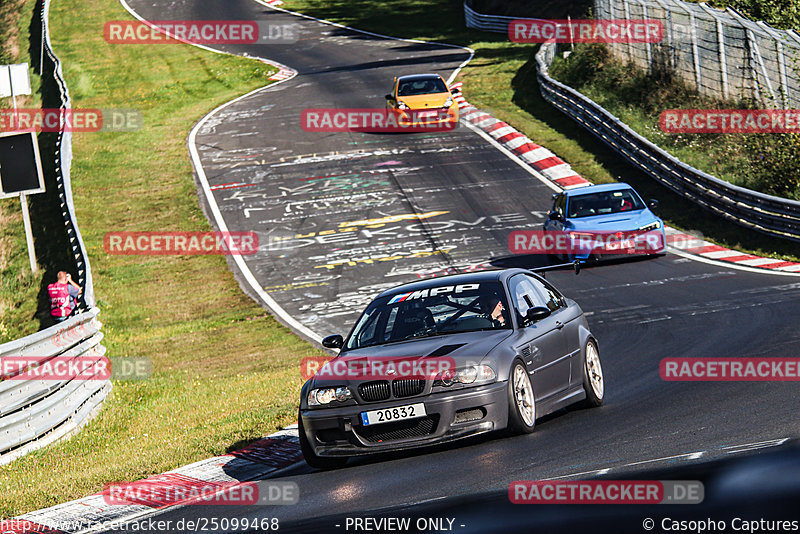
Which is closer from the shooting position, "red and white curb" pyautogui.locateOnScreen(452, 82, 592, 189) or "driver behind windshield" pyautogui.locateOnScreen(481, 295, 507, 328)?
"driver behind windshield" pyautogui.locateOnScreen(481, 295, 507, 328)

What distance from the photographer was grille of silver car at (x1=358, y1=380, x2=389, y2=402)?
870cm

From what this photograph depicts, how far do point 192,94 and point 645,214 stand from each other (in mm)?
27753

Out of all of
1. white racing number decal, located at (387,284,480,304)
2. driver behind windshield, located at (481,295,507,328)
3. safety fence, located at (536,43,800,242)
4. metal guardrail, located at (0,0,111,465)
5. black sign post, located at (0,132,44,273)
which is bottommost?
safety fence, located at (536,43,800,242)

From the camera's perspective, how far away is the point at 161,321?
70.4ft

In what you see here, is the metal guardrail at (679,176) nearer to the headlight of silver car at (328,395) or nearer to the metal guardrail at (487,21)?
the metal guardrail at (487,21)

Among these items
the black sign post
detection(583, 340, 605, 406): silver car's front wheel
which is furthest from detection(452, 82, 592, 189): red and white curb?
detection(583, 340, 605, 406): silver car's front wheel

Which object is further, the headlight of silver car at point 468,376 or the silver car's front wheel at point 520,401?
the silver car's front wheel at point 520,401

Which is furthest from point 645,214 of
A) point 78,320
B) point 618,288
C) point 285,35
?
point 285,35

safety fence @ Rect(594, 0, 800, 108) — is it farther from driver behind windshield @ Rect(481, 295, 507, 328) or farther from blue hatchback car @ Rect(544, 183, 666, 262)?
driver behind windshield @ Rect(481, 295, 507, 328)

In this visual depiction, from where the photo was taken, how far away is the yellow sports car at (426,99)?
34.8 m

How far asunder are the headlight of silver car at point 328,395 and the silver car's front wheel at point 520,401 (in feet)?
4.18

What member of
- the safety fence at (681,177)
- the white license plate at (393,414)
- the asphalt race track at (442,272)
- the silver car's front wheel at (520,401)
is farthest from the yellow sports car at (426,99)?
the white license plate at (393,414)

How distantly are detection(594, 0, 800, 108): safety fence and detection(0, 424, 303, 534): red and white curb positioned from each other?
1901 centimetres

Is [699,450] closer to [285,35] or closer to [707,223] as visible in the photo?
[707,223]
